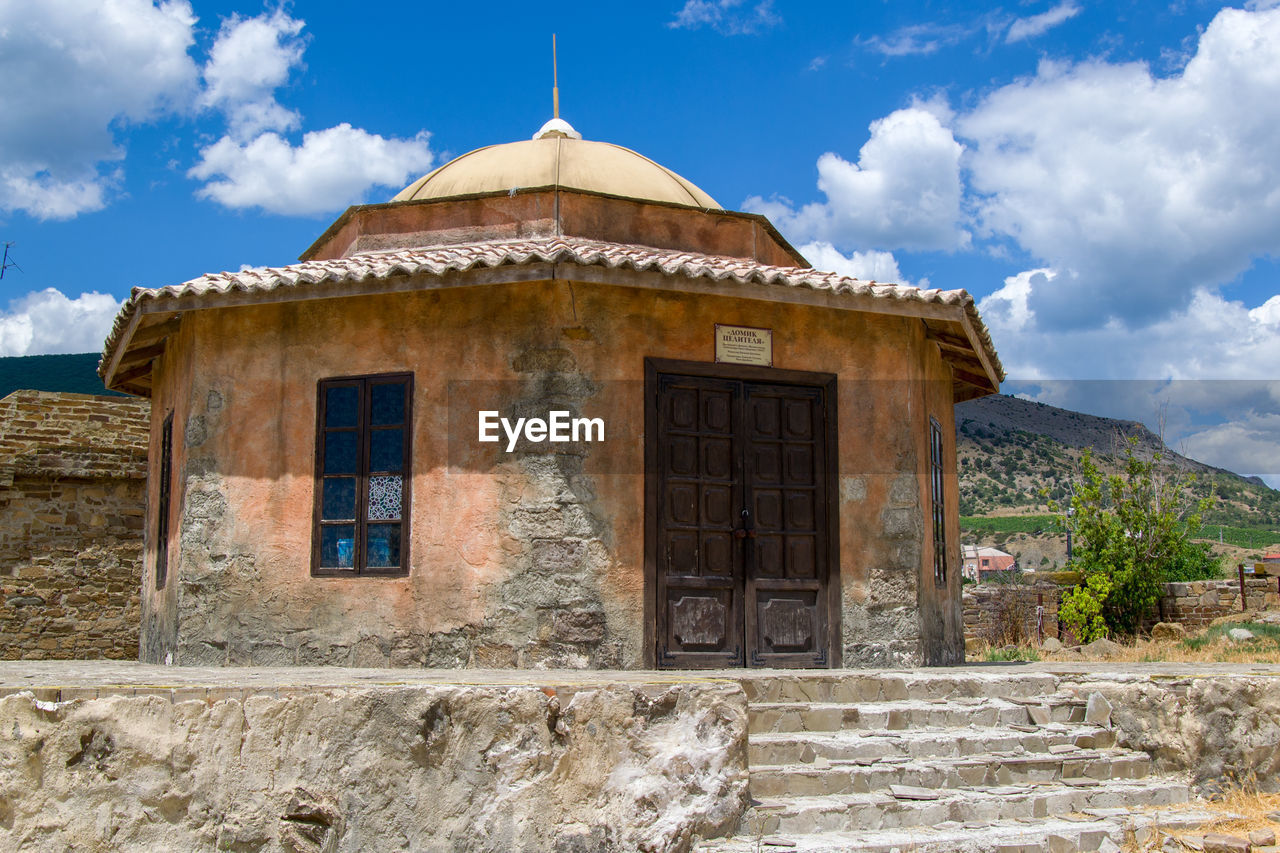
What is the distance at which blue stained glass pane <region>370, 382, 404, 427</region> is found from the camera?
348 inches

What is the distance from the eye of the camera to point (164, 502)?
10648mm

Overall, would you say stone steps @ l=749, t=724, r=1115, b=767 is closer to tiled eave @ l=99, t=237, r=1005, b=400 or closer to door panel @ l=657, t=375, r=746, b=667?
door panel @ l=657, t=375, r=746, b=667

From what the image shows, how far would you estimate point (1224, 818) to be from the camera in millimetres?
6215

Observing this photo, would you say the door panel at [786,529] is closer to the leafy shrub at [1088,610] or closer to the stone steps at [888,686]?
the stone steps at [888,686]

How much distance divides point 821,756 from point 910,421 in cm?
392

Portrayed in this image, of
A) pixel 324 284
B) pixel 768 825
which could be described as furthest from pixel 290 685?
pixel 324 284

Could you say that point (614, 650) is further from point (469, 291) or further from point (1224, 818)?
point (1224, 818)

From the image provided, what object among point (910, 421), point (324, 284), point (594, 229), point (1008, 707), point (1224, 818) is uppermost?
point (594, 229)

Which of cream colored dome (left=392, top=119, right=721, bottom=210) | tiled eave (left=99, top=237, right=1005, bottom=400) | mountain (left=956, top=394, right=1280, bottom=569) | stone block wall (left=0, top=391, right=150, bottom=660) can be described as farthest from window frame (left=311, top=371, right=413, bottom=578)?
mountain (left=956, top=394, right=1280, bottom=569)

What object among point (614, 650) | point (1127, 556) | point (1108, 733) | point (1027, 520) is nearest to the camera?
point (1108, 733)

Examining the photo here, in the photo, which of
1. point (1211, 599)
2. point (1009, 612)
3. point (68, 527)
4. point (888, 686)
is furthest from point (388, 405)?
point (1211, 599)

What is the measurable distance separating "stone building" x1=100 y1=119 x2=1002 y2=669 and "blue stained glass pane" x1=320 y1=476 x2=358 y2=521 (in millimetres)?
20

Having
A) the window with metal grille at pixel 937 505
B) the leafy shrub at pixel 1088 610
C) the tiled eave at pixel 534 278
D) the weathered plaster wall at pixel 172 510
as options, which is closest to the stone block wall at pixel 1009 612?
the leafy shrub at pixel 1088 610

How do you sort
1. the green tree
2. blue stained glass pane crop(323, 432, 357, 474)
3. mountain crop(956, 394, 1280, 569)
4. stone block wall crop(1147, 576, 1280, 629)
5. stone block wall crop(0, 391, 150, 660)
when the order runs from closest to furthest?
1. blue stained glass pane crop(323, 432, 357, 474)
2. stone block wall crop(0, 391, 150, 660)
3. stone block wall crop(1147, 576, 1280, 629)
4. the green tree
5. mountain crop(956, 394, 1280, 569)
